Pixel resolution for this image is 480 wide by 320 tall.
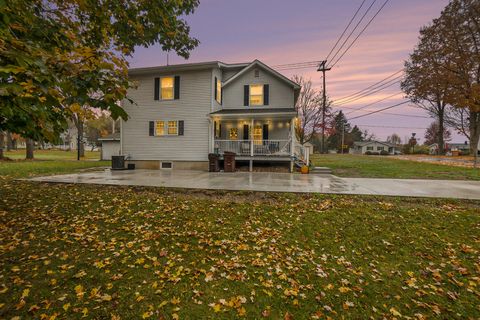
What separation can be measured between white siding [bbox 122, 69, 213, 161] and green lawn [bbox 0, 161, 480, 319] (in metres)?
8.02

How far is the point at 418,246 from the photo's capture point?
406 centimetres

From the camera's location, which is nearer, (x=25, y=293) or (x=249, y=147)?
(x=25, y=293)

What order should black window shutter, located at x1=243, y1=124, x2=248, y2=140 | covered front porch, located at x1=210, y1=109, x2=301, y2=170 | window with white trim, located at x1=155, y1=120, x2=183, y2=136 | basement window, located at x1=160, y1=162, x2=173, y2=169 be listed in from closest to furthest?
covered front porch, located at x1=210, y1=109, x2=301, y2=170, window with white trim, located at x1=155, y1=120, x2=183, y2=136, basement window, located at x1=160, y1=162, x2=173, y2=169, black window shutter, located at x1=243, y1=124, x2=248, y2=140

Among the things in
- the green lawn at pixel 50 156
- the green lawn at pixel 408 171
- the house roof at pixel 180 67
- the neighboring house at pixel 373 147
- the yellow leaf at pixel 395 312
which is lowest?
the yellow leaf at pixel 395 312

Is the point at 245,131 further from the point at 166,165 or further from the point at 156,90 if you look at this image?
the point at 156,90

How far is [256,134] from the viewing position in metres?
14.9

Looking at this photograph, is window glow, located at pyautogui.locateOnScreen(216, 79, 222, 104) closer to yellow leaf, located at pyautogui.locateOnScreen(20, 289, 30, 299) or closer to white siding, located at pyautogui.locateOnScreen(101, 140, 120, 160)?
yellow leaf, located at pyautogui.locateOnScreen(20, 289, 30, 299)

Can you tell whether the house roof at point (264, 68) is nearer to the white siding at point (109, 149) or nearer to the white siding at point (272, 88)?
the white siding at point (272, 88)

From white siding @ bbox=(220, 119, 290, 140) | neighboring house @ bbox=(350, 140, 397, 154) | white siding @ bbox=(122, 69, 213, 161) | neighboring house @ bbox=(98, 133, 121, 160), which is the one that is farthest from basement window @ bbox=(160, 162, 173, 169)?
neighboring house @ bbox=(350, 140, 397, 154)

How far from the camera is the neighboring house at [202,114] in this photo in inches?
535

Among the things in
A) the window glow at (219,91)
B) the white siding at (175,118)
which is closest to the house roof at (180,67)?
the white siding at (175,118)

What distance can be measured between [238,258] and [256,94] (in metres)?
12.9

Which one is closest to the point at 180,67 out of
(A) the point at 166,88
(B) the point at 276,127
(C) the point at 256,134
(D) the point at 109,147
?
(A) the point at 166,88

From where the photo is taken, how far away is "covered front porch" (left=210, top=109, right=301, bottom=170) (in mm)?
12750
